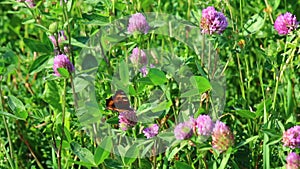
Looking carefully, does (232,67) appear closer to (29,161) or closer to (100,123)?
(100,123)

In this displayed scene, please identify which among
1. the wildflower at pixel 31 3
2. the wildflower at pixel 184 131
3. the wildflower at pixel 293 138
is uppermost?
the wildflower at pixel 31 3

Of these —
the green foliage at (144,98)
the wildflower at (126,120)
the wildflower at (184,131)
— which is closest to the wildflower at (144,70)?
the green foliage at (144,98)

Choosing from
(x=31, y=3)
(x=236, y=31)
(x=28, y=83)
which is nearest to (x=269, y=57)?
(x=236, y=31)

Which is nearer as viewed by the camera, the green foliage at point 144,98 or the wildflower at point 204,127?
the wildflower at point 204,127

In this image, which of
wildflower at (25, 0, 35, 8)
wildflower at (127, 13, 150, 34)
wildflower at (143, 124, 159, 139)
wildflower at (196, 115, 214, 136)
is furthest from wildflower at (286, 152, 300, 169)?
wildflower at (25, 0, 35, 8)

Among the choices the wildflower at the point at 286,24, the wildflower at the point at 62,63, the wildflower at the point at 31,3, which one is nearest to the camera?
the wildflower at the point at 62,63

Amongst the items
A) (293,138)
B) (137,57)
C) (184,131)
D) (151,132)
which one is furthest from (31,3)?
(293,138)

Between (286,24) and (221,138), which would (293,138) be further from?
(286,24)

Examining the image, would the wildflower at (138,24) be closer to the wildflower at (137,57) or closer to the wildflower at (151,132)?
the wildflower at (137,57)
